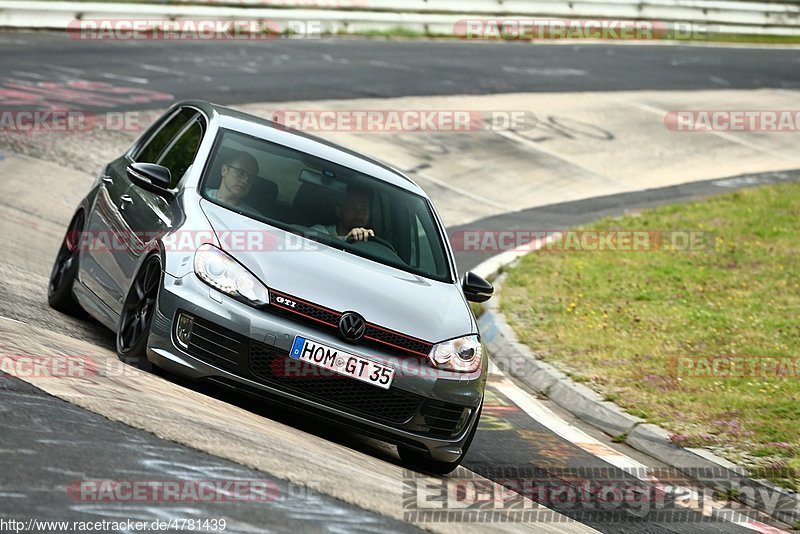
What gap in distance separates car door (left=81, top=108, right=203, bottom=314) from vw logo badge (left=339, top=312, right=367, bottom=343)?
1367mm

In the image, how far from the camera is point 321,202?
25.3 ft

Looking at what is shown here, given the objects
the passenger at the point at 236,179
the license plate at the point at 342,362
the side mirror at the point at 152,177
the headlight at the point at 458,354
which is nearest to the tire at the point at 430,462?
the headlight at the point at 458,354

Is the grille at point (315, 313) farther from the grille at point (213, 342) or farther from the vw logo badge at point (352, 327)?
the grille at point (213, 342)

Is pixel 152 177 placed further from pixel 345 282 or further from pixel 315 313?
pixel 315 313

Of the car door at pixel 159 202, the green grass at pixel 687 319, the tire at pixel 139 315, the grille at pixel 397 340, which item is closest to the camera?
the grille at pixel 397 340

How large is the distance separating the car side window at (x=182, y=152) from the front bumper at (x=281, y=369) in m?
1.35

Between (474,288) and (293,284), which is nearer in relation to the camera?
(293,284)

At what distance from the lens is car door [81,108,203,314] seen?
7.59 m

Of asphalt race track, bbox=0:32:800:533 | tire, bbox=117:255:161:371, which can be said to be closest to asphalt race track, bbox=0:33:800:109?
asphalt race track, bbox=0:32:800:533

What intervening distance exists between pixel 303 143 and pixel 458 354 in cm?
208

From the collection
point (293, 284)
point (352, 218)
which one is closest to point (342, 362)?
point (293, 284)

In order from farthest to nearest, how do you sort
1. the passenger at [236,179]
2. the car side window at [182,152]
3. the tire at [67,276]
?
the tire at [67,276], the car side window at [182,152], the passenger at [236,179]

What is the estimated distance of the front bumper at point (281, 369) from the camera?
6.44m

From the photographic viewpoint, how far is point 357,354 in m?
6.48
